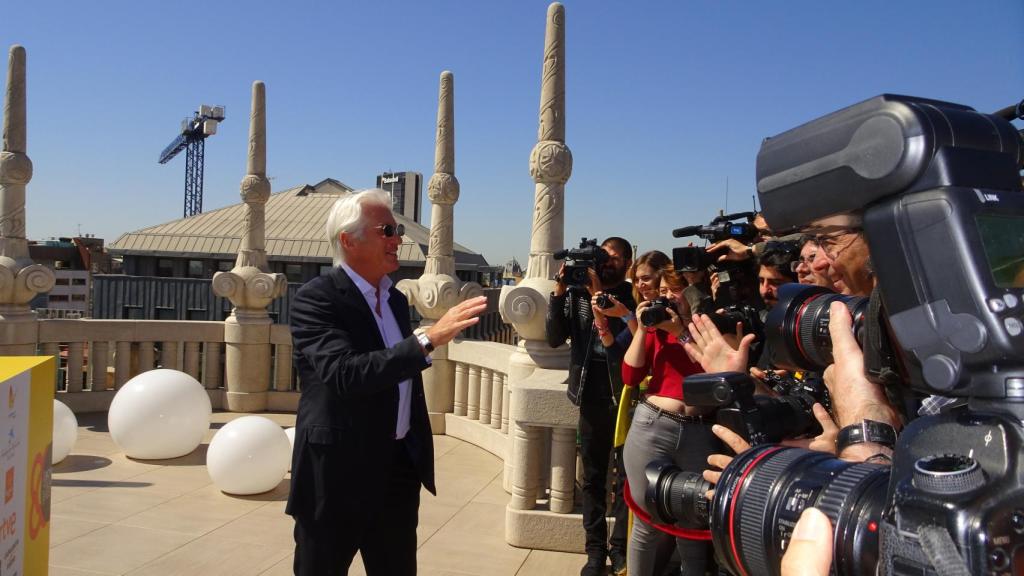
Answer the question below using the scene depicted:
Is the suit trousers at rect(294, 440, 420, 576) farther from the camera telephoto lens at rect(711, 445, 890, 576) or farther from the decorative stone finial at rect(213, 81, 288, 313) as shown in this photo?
the decorative stone finial at rect(213, 81, 288, 313)

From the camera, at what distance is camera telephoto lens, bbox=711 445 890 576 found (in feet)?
3.50

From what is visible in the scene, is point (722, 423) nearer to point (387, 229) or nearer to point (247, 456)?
point (387, 229)

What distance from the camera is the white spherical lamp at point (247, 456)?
552 centimetres

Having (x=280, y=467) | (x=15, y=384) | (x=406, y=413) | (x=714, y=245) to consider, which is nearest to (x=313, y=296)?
(x=406, y=413)

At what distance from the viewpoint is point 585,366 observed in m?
4.35

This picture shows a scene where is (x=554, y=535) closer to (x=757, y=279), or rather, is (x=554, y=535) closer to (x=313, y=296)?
(x=757, y=279)

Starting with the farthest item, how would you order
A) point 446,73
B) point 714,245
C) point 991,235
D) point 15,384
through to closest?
1. point 446,73
2. point 714,245
3. point 15,384
4. point 991,235

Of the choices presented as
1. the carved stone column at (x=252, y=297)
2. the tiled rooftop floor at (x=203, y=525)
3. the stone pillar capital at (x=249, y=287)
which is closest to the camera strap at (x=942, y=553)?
the tiled rooftop floor at (x=203, y=525)

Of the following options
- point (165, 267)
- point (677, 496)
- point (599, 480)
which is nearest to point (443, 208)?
point (599, 480)

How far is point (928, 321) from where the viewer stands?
40.4 inches

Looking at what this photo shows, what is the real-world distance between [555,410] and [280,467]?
2339 millimetres

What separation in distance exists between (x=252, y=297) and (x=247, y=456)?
3.34 meters

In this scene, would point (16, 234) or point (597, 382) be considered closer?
point (597, 382)

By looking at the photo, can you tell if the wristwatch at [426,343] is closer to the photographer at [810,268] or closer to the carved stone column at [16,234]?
the photographer at [810,268]
